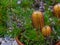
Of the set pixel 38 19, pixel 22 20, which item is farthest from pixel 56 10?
pixel 22 20

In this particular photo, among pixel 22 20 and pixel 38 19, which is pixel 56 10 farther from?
pixel 22 20

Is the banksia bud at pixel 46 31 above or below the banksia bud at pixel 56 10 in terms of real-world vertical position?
below

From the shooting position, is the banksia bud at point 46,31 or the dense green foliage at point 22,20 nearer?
the banksia bud at point 46,31

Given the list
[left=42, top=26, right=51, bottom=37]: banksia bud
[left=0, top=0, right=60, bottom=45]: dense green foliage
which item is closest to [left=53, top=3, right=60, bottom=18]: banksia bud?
[left=0, top=0, right=60, bottom=45]: dense green foliage

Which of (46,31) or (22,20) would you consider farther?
(22,20)

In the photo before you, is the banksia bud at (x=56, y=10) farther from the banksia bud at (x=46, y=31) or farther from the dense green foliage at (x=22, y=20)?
the banksia bud at (x=46, y=31)

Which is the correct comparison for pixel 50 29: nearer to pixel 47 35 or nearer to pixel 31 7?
pixel 47 35

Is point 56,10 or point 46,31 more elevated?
point 56,10

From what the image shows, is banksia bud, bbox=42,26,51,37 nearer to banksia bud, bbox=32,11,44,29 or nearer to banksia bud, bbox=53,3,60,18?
banksia bud, bbox=32,11,44,29

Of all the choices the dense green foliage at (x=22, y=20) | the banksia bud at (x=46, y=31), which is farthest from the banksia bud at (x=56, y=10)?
the banksia bud at (x=46, y=31)
